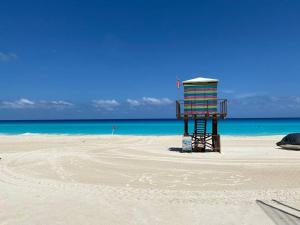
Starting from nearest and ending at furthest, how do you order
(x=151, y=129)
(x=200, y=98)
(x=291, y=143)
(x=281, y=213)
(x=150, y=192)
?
1. (x=281, y=213)
2. (x=150, y=192)
3. (x=200, y=98)
4. (x=291, y=143)
5. (x=151, y=129)

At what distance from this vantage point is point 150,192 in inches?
359

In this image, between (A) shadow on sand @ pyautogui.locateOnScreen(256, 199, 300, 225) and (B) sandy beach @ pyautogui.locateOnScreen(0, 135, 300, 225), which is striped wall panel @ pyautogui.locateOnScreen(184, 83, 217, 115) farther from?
(A) shadow on sand @ pyautogui.locateOnScreen(256, 199, 300, 225)

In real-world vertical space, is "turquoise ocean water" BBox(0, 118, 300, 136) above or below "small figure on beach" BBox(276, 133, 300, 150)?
above

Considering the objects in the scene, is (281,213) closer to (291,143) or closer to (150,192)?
(150,192)

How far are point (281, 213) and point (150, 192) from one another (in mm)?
3900

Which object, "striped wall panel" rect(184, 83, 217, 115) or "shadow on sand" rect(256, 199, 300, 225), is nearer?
"shadow on sand" rect(256, 199, 300, 225)

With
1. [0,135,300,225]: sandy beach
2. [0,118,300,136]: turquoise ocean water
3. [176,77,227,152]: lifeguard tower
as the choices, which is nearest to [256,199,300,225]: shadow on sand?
[0,135,300,225]: sandy beach

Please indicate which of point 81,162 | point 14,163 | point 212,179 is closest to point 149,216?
point 212,179

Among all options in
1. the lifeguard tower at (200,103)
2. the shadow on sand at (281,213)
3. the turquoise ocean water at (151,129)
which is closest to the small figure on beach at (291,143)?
the lifeguard tower at (200,103)

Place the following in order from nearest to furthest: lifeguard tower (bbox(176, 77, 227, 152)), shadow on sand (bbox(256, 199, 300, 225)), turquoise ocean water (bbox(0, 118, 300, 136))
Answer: shadow on sand (bbox(256, 199, 300, 225)), lifeguard tower (bbox(176, 77, 227, 152)), turquoise ocean water (bbox(0, 118, 300, 136))

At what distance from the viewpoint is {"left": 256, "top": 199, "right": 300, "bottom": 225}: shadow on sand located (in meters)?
6.33

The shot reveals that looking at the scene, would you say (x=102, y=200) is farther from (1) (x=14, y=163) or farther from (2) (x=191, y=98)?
(2) (x=191, y=98)

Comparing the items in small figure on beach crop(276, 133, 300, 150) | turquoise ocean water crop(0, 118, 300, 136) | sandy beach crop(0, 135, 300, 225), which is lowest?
sandy beach crop(0, 135, 300, 225)

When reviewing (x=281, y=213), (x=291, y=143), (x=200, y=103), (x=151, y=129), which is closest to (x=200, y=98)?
(x=200, y=103)
